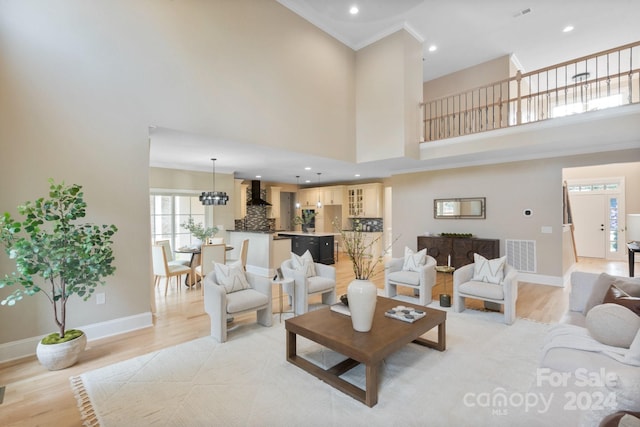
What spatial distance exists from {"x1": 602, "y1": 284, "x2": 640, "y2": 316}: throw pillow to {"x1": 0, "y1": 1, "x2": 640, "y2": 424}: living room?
3015mm

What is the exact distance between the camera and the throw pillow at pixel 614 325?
199 centimetres

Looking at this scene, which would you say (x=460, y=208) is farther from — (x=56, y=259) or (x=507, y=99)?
(x=56, y=259)

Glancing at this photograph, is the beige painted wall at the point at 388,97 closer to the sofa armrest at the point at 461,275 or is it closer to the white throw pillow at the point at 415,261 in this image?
the white throw pillow at the point at 415,261

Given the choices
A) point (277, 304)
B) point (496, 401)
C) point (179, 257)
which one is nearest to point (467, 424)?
point (496, 401)

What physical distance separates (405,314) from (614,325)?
4.90ft

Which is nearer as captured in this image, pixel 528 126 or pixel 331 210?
pixel 528 126

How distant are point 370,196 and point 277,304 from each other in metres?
5.87

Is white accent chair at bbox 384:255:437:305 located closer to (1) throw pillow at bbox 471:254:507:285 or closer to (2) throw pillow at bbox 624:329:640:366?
(1) throw pillow at bbox 471:254:507:285

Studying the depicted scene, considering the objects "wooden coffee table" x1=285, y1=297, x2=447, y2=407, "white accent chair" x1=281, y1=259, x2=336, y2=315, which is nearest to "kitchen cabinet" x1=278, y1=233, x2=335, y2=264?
"white accent chair" x1=281, y1=259, x2=336, y2=315

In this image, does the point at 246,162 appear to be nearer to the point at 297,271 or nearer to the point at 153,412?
the point at 297,271

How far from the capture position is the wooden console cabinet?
6.11 m

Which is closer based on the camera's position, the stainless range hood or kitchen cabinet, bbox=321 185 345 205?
the stainless range hood

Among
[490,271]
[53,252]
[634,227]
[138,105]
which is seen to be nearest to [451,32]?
[634,227]

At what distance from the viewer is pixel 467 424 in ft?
6.53
